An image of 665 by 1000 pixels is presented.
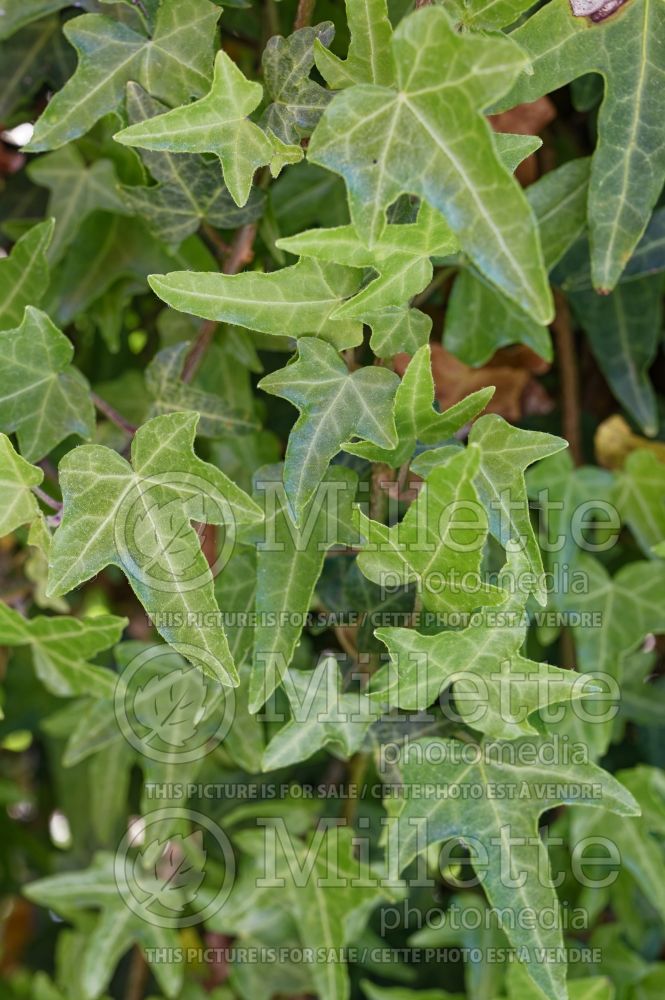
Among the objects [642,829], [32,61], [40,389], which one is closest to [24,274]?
[40,389]

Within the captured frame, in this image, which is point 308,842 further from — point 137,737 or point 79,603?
point 79,603

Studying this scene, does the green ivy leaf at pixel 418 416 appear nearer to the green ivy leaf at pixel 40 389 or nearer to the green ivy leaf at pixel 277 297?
the green ivy leaf at pixel 277 297

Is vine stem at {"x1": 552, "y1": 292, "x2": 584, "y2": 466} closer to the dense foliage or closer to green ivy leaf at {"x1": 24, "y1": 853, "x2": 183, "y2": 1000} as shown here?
the dense foliage

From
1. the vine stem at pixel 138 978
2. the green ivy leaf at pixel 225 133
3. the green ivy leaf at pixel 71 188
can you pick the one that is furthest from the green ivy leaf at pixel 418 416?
the vine stem at pixel 138 978

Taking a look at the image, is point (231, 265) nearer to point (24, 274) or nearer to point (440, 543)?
point (24, 274)

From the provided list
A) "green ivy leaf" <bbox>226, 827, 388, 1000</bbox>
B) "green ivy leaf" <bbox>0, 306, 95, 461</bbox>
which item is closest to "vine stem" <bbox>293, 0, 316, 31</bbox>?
"green ivy leaf" <bbox>0, 306, 95, 461</bbox>

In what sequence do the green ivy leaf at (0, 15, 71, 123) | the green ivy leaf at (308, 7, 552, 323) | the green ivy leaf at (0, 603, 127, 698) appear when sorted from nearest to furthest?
the green ivy leaf at (308, 7, 552, 323)
the green ivy leaf at (0, 603, 127, 698)
the green ivy leaf at (0, 15, 71, 123)

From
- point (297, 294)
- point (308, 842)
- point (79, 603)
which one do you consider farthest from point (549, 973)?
point (79, 603)

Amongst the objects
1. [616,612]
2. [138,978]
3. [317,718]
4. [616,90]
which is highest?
[616,90]
